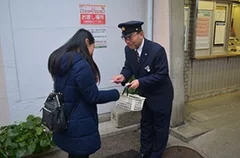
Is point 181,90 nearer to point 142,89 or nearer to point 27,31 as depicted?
point 142,89

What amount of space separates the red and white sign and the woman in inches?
73.1

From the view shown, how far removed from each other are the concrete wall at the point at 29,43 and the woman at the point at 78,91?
1619mm

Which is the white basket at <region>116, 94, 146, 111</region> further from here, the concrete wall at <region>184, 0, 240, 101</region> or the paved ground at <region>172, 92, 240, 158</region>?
the concrete wall at <region>184, 0, 240, 101</region>

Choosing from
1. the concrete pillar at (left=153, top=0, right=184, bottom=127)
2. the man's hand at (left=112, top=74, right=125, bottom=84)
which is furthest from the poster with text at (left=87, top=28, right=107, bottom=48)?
the man's hand at (left=112, top=74, right=125, bottom=84)

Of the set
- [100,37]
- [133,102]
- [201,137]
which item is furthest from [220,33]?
[133,102]

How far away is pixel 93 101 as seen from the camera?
2127 millimetres

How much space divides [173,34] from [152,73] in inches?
59.4

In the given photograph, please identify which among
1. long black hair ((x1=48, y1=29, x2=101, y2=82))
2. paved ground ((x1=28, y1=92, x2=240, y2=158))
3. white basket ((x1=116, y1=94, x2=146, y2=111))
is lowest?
paved ground ((x1=28, y1=92, x2=240, y2=158))

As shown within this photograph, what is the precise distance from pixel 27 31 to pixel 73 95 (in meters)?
1.90

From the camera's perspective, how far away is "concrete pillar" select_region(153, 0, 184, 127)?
4.02 meters

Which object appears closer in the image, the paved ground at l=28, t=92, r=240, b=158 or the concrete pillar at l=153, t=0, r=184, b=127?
the paved ground at l=28, t=92, r=240, b=158

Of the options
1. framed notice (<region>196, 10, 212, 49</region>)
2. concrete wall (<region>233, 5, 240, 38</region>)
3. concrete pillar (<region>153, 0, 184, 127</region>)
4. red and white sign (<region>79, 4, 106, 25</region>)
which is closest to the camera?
red and white sign (<region>79, 4, 106, 25</region>)

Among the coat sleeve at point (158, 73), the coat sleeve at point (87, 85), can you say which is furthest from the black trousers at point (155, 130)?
the coat sleeve at point (87, 85)


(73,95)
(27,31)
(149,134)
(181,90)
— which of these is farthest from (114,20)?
(73,95)
